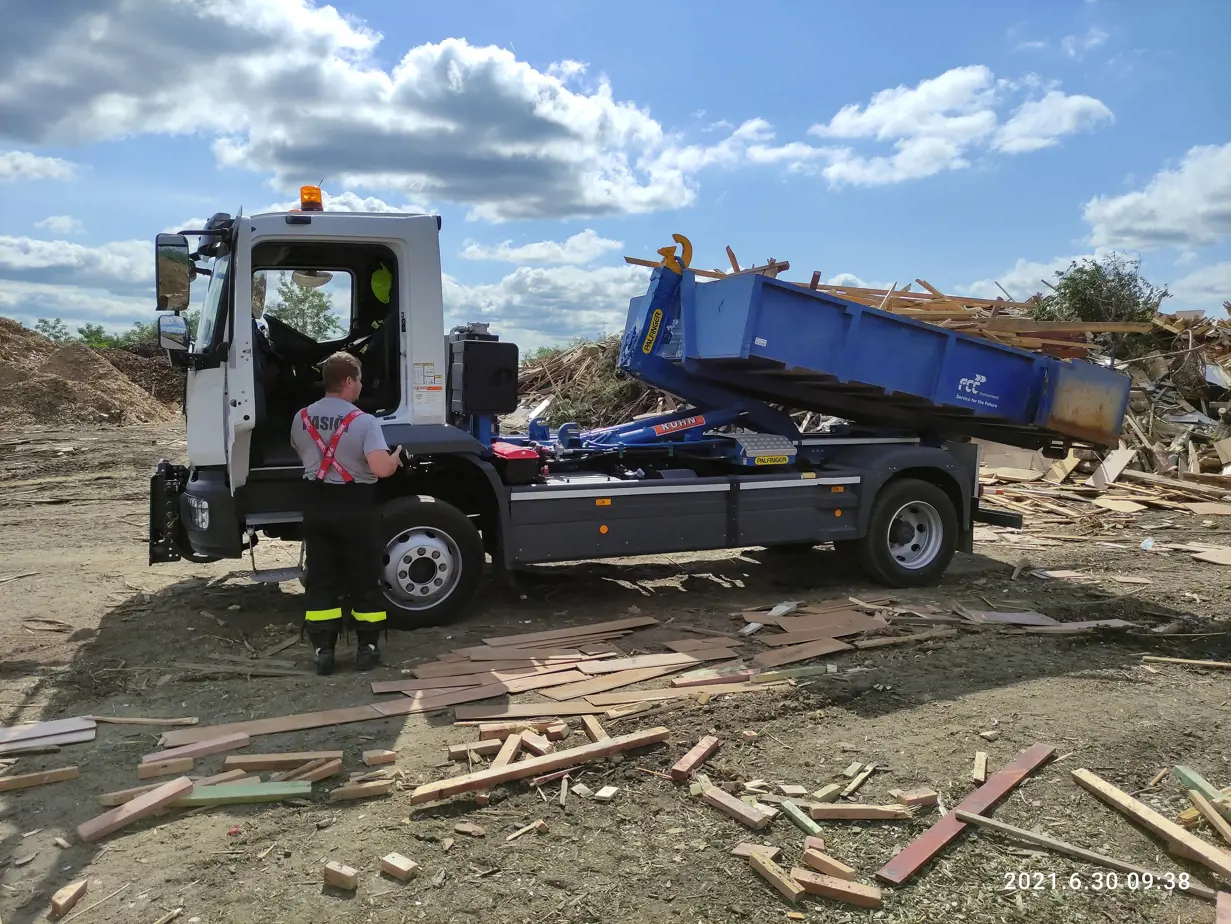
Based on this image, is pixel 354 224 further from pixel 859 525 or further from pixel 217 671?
pixel 859 525

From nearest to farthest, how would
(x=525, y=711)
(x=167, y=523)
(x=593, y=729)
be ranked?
(x=593, y=729), (x=525, y=711), (x=167, y=523)

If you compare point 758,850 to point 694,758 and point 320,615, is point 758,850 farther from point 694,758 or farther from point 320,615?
point 320,615

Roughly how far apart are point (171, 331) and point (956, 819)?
5479mm

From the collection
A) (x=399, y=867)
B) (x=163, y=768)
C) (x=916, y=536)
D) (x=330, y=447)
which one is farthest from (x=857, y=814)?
(x=916, y=536)

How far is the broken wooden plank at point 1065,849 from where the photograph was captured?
12.1 feet

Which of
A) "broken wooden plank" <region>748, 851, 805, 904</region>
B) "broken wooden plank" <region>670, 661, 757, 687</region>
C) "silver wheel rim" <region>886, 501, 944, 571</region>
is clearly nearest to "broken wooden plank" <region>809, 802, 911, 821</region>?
"broken wooden plank" <region>748, 851, 805, 904</region>

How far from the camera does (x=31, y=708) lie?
18.2 feet

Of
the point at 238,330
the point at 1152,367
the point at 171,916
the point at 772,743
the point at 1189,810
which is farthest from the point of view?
the point at 1152,367

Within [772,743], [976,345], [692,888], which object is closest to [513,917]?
[692,888]

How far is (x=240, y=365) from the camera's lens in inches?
258

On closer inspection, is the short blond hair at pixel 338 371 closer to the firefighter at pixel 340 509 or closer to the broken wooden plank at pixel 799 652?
the firefighter at pixel 340 509

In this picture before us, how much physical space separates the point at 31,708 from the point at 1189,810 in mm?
6066

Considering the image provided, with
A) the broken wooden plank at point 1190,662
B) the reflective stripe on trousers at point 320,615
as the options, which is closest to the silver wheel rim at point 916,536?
the broken wooden plank at point 1190,662

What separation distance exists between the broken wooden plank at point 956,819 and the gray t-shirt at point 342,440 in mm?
3655
